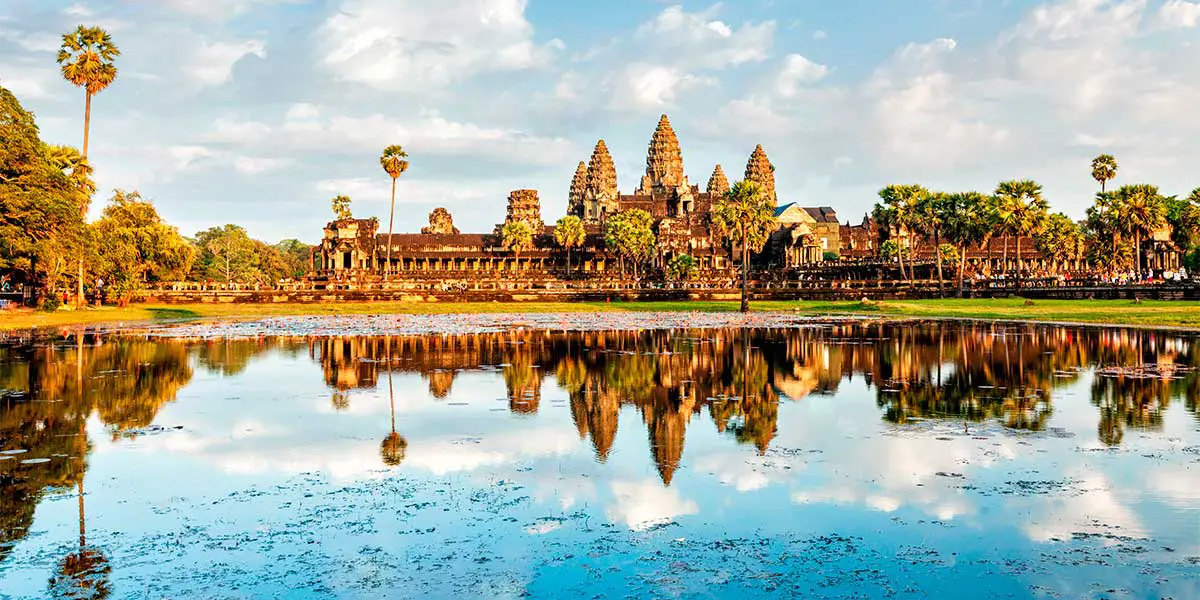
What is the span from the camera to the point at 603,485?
12.2 meters

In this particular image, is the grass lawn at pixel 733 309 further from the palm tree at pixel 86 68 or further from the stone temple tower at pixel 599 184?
the stone temple tower at pixel 599 184

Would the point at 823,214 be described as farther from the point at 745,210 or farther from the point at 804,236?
the point at 745,210

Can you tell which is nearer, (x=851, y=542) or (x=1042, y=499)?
(x=851, y=542)

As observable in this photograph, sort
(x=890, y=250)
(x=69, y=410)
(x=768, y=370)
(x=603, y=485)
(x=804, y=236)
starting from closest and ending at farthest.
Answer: (x=603, y=485) → (x=69, y=410) → (x=768, y=370) → (x=890, y=250) → (x=804, y=236)

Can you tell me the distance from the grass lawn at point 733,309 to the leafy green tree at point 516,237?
210ft

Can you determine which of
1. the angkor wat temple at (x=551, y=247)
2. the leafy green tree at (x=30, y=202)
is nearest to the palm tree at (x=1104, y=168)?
the angkor wat temple at (x=551, y=247)

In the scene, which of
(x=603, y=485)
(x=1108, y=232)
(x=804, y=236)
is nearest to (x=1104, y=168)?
(x=1108, y=232)

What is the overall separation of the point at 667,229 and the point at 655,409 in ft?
471

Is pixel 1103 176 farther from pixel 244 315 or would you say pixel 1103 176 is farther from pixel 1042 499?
pixel 1042 499

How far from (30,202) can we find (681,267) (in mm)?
103463

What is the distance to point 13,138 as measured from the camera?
1955 inches

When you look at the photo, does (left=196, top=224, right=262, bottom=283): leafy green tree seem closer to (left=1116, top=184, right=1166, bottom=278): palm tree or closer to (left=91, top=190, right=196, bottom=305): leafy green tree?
(left=91, top=190, right=196, bottom=305): leafy green tree

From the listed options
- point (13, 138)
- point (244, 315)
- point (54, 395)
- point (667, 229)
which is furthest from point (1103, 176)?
point (54, 395)

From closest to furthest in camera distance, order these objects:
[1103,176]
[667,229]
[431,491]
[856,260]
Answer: [431,491], [1103,176], [856,260], [667,229]
